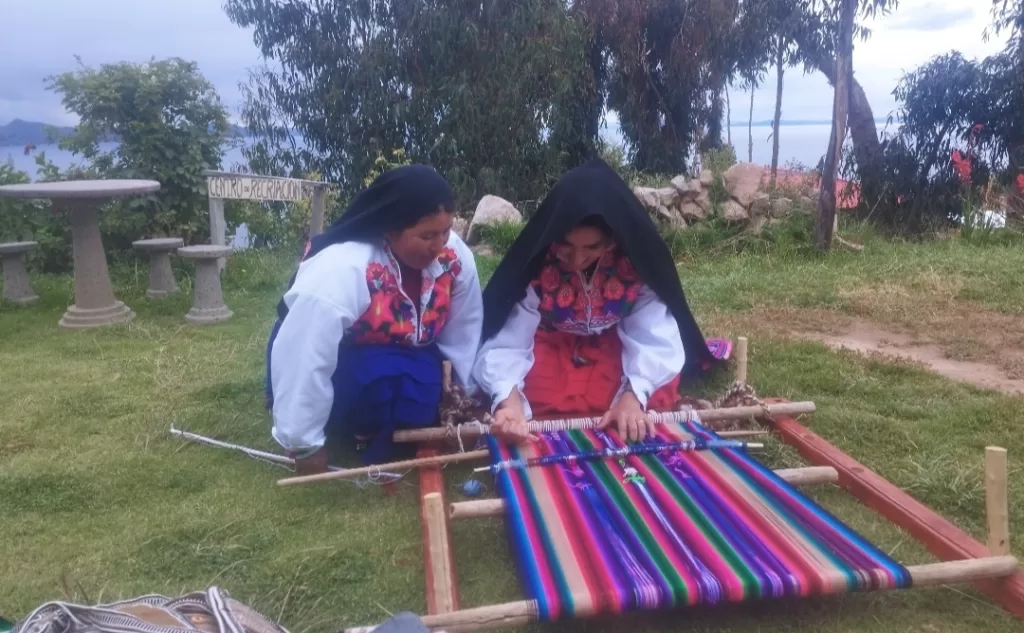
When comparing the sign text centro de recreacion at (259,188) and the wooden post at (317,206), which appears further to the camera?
the sign text centro de recreacion at (259,188)

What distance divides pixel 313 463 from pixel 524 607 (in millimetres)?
1248

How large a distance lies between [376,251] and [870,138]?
908cm

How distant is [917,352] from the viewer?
445 cm

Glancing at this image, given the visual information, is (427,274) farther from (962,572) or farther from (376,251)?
(962,572)

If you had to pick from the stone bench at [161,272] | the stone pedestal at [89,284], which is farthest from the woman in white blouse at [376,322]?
the stone bench at [161,272]

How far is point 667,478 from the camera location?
250 centimetres

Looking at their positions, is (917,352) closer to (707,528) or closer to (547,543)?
(707,528)

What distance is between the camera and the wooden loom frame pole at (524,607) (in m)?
1.88

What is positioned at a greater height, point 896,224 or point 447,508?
point 896,224

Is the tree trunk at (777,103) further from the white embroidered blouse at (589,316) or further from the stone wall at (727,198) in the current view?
the white embroidered blouse at (589,316)

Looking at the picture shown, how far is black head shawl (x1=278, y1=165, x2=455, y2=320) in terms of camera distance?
9.29 ft

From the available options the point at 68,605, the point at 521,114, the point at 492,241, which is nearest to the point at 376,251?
the point at 68,605

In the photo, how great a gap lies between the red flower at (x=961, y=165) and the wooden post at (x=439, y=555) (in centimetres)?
892

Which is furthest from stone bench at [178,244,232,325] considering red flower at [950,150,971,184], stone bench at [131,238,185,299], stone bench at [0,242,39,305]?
red flower at [950,150,971,184]
